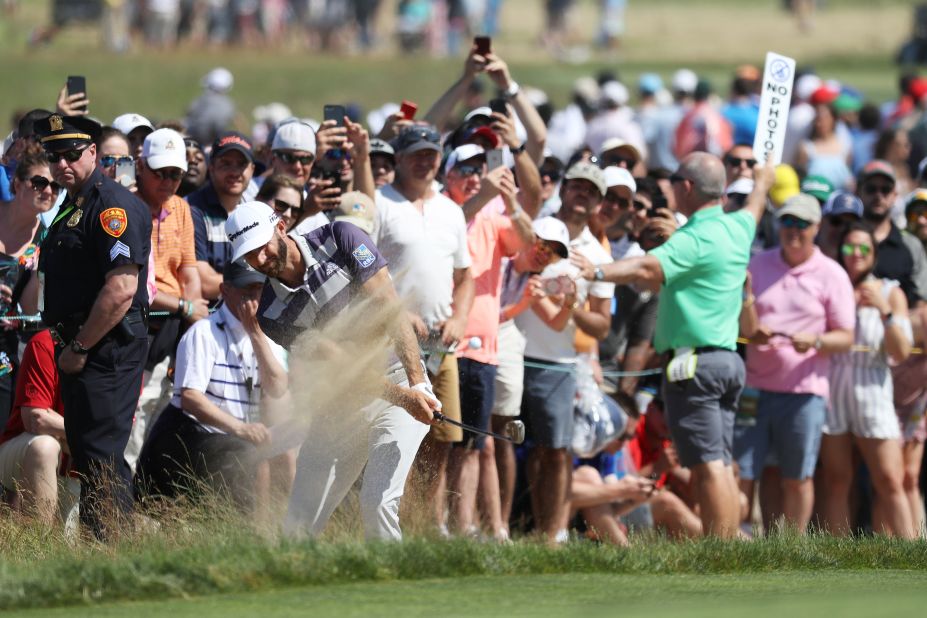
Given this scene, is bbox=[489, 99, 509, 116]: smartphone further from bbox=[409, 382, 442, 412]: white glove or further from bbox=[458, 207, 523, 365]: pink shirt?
bbox=[409, 382, 442, 412]: white glove

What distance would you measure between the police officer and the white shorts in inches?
104

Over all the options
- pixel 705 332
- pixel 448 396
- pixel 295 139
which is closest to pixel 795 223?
pixel 705 332

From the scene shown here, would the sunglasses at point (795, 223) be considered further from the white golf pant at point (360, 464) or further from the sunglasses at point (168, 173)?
the sunglasses at point (168, 173)

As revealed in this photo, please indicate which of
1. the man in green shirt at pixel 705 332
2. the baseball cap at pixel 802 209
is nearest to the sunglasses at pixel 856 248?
the baseball cap at pixel 802 209

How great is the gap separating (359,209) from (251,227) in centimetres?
200

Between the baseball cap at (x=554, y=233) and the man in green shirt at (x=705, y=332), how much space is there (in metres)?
0.53

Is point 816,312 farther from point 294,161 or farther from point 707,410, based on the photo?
point 294,161

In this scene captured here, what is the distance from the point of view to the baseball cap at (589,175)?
35.7 feet

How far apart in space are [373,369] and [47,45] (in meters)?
25.9

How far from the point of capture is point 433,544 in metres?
7.81

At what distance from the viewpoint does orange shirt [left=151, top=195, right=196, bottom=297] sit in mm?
10320

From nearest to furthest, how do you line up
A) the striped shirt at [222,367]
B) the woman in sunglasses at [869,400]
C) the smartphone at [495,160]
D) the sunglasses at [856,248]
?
the striped shirt at [222,367], the smartphone at [495,160], the woman in sunglasses at [869,400], the sunglasses at [856,248]

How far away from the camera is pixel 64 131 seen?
8930 mm

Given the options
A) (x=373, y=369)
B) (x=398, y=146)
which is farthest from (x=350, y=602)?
(x=398, y=146)
